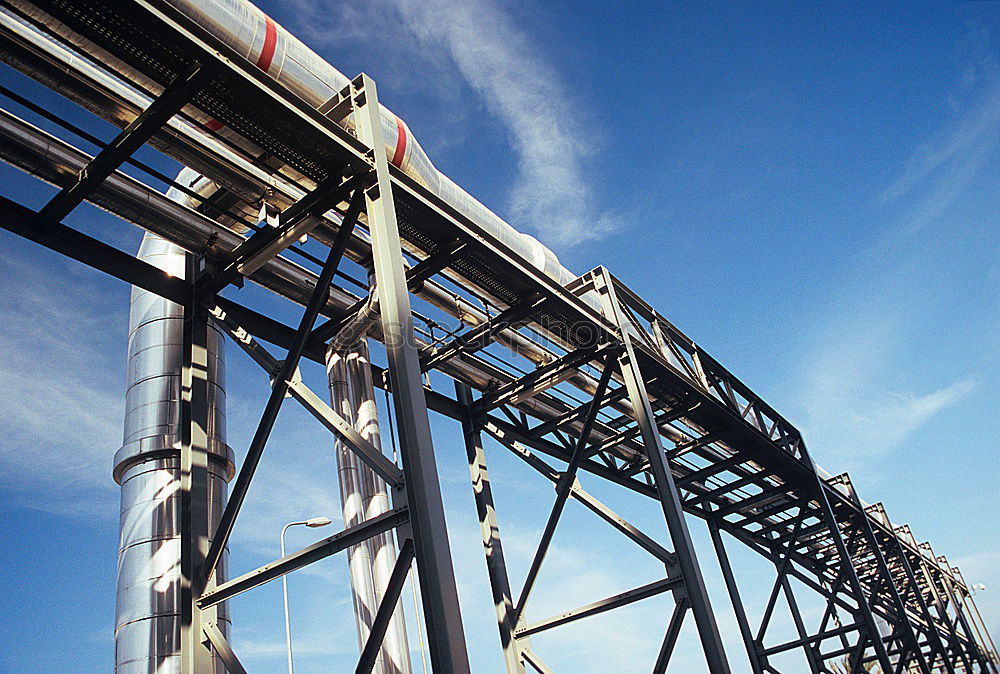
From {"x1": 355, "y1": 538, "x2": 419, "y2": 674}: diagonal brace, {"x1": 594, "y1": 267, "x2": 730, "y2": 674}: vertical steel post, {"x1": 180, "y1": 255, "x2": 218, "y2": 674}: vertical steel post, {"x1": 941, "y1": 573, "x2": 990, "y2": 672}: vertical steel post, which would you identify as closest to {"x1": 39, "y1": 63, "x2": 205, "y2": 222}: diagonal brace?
{"x1": 180, "y1": 255, "x2": 218, "y2": 674}: vertical steel post

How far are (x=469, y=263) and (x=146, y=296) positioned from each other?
12.7ft

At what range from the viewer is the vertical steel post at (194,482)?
6.70m

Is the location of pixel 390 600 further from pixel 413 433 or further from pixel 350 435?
pixel 350 435

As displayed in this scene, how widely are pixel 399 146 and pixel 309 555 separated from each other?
4393 mm

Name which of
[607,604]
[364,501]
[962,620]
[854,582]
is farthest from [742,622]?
[962,620]

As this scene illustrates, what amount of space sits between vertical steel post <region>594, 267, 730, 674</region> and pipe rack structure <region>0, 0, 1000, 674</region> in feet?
0.10

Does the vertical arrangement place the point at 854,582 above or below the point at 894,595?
above

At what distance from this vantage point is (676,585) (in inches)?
377

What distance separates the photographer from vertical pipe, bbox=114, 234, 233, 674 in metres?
6.99

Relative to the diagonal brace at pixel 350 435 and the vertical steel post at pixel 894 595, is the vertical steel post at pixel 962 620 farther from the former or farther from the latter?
the diagonal brace at pixel 350 435

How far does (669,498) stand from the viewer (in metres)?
10.1

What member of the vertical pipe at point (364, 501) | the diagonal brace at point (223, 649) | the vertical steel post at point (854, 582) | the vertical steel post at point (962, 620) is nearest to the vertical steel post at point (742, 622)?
the vertical steel post at point (854, 582)

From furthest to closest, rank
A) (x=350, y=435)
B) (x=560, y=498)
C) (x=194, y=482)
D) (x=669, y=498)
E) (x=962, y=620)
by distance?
(x=962, y=620)
(x=560, y=498)
(x=669, y=498)
(x=194, y=482)
(x=350, y=435)

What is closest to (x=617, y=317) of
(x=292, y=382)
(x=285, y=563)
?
(x=292, y=382)
